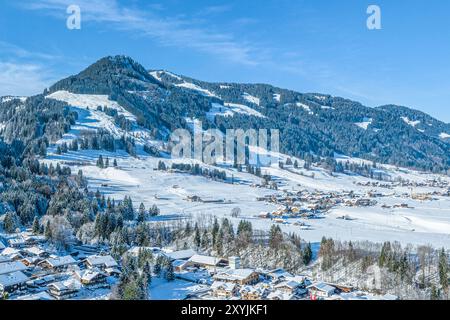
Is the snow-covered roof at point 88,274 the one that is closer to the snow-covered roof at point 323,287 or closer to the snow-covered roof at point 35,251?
the snow-covered roof at point 35,251

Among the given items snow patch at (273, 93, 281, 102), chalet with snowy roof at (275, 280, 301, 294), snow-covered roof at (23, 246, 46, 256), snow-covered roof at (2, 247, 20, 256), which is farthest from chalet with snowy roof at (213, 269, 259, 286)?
snow patch at (273, 93, 281, 102)

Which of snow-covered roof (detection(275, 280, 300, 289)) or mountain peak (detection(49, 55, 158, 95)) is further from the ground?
mountain peak (detection(49, 55, 158, 95))

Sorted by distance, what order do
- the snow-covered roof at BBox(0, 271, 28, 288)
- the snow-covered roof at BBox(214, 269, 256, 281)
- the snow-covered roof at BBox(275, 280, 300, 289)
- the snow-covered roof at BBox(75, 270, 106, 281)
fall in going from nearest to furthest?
the snow-covered roof at BBox(0, 271, 28, 288) → the snow-covered roof at BBox(275, 280, 300, 289) → the snow-covered roof at BBox(75, 270, 106, 281) → the snow-covered roof at BBox(214, 269, 256, 281)

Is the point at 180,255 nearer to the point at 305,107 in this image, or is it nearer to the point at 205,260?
the point at 205,260

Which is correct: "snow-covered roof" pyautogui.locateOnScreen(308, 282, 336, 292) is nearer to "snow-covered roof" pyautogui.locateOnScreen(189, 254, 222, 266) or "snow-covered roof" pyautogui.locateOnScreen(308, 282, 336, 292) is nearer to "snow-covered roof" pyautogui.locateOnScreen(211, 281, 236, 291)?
"snow-covered roof" pyautogui.locateOnScreen(211, 281, 236, 291)

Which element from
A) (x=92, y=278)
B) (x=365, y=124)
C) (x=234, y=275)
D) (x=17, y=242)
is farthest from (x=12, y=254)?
(x=365, y=124)

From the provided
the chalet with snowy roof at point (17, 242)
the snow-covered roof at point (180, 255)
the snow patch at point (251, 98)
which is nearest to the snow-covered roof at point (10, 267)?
the chalet with snowy roof at point (17, 242)
